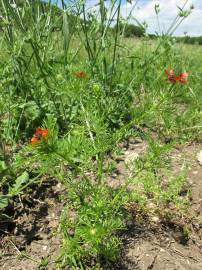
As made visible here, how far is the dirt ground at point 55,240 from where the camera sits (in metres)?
1.80

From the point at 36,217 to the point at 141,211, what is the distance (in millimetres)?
547

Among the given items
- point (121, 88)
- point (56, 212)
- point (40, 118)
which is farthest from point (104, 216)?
point (121, 88)

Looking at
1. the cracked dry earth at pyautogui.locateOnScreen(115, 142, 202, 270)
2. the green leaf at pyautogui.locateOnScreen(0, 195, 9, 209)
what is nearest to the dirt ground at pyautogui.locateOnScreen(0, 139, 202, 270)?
the cracked dry earth at pyautogui.locateOnScreen(115, 142, 202, 270)

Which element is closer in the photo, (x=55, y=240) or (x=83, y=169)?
(x=55, y=240)

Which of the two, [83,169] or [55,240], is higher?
[83,169]

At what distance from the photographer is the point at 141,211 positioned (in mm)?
2082

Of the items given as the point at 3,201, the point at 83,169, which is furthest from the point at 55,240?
the point at 83,169

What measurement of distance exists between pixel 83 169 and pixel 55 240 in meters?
0.44

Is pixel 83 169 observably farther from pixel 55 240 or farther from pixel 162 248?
pixel 162 248

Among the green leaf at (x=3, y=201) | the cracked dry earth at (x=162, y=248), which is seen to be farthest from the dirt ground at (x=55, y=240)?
the green leaf at (x=3, y=201)

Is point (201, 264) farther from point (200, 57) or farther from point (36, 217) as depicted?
point (200, 57)

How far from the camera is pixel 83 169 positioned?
2.20m

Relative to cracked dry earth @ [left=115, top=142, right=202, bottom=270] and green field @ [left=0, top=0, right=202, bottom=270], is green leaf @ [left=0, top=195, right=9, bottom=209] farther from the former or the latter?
cracked dry earth @ [left=115, top=142, right=202, bottom=270]

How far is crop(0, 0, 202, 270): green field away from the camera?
5.43ft
